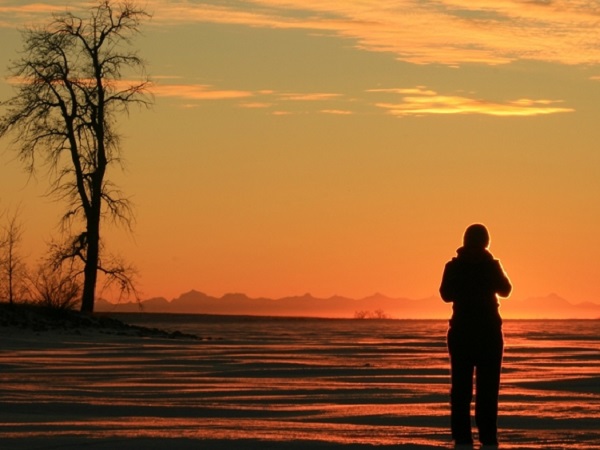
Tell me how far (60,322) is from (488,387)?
24795 mm

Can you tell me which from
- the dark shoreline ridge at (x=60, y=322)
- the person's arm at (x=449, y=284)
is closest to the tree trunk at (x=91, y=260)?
the dark shoreline ridge at (x=60, y=322)

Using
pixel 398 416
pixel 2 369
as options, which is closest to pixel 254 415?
pixel 398 416

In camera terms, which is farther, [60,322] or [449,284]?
[60,322]

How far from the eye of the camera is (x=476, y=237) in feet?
44.0

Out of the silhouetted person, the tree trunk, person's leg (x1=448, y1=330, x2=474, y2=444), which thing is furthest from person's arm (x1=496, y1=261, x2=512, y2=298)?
the tree trunk

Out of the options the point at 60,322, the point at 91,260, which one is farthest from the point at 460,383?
the point at 91,260

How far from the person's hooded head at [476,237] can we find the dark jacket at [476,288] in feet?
0.15

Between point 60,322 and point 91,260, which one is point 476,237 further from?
point 91,260

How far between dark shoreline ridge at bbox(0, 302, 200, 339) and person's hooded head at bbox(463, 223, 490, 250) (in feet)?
73.9

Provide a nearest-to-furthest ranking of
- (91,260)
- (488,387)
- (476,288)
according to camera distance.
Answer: (488,387) < (476,288) < (91,260)

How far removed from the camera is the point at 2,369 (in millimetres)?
22406

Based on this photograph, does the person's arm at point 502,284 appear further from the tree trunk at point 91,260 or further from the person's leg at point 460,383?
the tree trunk at point 91,260

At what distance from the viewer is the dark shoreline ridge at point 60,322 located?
1388 inches

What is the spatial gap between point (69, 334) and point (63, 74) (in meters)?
11.2
